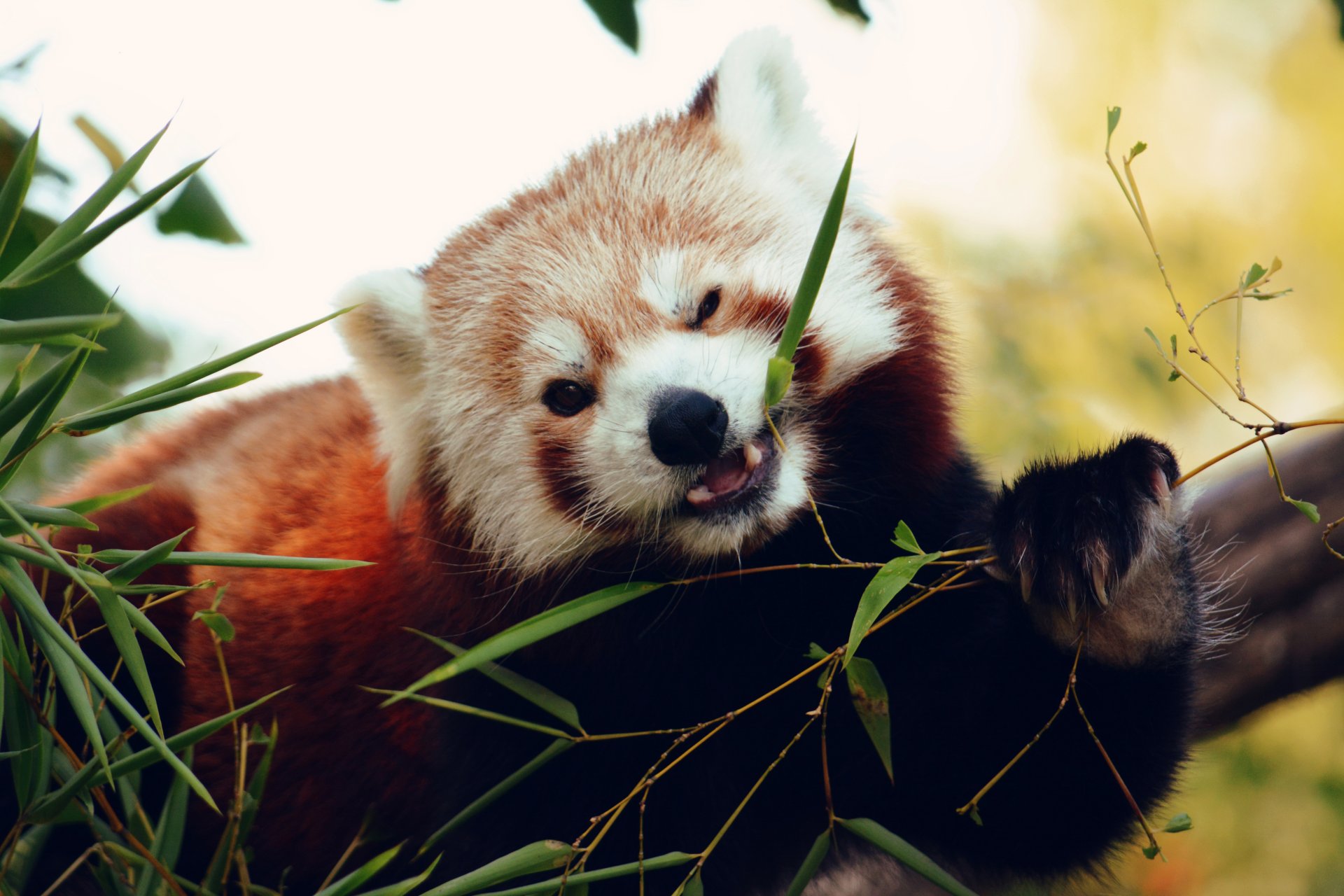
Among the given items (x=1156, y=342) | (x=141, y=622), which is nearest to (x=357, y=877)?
(x=141, y=622)

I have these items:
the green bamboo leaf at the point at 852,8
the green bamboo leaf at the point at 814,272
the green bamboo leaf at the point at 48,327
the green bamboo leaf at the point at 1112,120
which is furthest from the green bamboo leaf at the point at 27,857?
the green bamboo leaf at the point at 1112,120

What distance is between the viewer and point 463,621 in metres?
2.19

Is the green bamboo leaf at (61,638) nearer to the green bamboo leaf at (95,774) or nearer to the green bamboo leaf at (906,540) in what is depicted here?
the green bamboo leaf at (95,774)

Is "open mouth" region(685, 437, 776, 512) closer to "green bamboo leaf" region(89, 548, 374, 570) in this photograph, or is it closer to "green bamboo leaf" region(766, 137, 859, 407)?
"green bamboo leaf" region(766, 137, 859, 407)

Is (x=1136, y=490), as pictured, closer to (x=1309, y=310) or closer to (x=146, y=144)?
(x=146, y=144)

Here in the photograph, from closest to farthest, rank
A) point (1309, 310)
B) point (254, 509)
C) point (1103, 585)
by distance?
point (1103, 585) < point (254, 509) < point (1309, 310)

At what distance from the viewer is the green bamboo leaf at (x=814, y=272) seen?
4.68ft

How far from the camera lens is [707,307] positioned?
2.06 meters

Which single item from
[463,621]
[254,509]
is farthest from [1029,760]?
[254,509]

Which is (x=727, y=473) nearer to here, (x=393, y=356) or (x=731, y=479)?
(x=731, y=479)

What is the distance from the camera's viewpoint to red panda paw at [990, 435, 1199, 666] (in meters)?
1.71

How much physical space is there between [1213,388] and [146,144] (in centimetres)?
556

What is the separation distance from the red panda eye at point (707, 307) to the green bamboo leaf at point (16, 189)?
3.66ft

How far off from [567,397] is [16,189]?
3.18 ft
